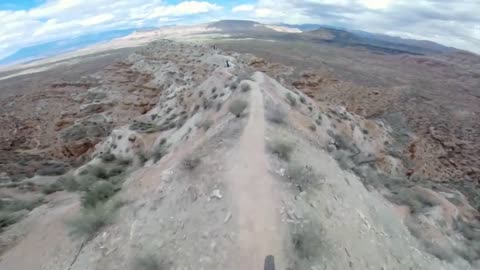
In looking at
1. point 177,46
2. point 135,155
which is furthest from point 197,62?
point 135,155

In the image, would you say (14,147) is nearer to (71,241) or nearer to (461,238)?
(71,241)

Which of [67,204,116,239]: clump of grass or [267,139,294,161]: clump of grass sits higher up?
[267,139,294,161]: clump of grass

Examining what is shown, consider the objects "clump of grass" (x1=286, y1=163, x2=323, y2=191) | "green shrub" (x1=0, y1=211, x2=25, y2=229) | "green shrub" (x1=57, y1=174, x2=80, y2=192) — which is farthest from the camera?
"green shrub" (x1=57, y1=174, x2=80, y2=192)

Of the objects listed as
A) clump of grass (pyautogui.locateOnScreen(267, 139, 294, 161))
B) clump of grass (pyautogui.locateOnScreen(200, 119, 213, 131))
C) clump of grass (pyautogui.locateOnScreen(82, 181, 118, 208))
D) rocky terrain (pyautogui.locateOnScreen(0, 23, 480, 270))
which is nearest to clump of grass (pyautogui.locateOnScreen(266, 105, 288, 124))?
rocky terrain (pyautogui.locateOnScreen(0, 23, 480, 270))

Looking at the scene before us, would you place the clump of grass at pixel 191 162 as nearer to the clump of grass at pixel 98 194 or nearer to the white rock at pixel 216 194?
the white rock at pixel 216 194

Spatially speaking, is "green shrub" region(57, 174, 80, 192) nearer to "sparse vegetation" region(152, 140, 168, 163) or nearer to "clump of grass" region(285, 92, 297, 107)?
"sparse vegetation" region(152, 140, 168, 163)

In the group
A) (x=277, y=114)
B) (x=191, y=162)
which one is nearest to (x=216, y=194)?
(x=191, y=162)

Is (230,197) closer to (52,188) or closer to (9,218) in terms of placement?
(9,218)
